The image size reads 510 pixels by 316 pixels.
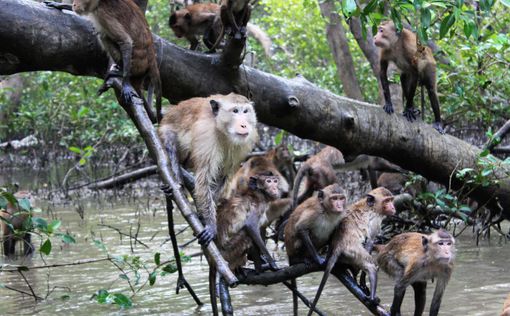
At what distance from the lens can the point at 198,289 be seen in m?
8.36

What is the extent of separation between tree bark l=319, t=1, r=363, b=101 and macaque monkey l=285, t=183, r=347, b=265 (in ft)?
26.3

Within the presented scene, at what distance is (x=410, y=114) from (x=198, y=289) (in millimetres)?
2971

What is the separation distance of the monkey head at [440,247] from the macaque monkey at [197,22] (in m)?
4.78

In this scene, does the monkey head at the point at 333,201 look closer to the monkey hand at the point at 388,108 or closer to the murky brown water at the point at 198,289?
the murky brown water at the point at 198,289

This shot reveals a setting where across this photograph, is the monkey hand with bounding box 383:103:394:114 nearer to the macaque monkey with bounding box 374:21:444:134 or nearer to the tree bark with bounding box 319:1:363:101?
the macaque monkey with bounding box 374:21:444:134

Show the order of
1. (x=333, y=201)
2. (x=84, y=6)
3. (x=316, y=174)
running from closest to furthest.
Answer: (x=84, y=6), (x=333, y=201), (x=316, y=174)

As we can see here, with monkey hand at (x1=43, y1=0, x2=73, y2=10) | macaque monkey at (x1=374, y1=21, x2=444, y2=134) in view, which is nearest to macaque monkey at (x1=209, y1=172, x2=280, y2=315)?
monkey hand at (x1=43, y1=0, x2=73, y2=10)

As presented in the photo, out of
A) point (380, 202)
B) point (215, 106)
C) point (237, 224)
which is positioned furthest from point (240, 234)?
point (380, 202)

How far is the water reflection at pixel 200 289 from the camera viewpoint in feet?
24.5

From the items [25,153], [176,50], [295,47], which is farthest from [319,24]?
[176,50]

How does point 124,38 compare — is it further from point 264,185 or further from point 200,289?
point 200,289

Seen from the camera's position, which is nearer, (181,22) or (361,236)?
(361,236)

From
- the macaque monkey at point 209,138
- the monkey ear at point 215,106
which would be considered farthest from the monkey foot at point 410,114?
the monkey ear at point 215,106

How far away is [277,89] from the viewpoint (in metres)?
7.71
